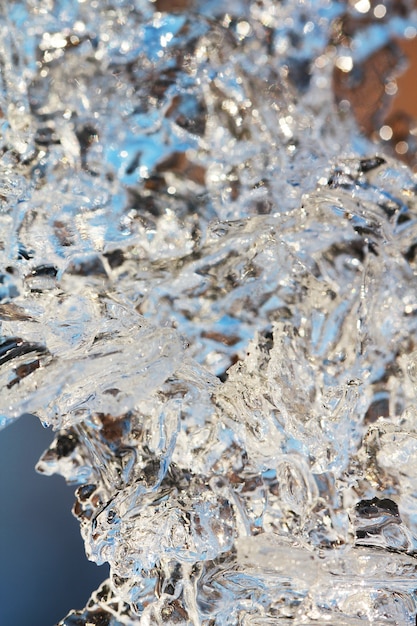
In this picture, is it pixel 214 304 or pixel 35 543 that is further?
pixel 35 543

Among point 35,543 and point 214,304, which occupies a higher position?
point 214,304

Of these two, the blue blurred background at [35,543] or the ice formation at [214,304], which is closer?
the ice formation at [214,304]

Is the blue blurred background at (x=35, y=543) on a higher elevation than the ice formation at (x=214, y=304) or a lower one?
lower

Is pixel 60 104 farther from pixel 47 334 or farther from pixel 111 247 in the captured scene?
pixel 47 334
